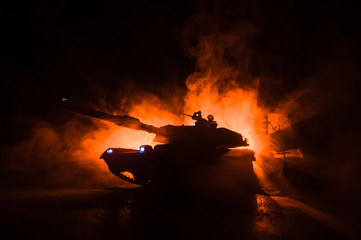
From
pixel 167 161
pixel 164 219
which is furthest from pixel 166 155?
pixel 164 219

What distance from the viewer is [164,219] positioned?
3.44 metres

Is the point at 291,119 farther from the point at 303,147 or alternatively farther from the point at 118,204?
the point at 118,204

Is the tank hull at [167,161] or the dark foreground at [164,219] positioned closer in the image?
the dark foreground at [164,219]

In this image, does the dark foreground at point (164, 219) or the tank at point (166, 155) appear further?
the tank at point (166, 155)

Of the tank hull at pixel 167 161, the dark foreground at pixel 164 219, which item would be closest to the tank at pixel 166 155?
the tank hull at pixel 167 161

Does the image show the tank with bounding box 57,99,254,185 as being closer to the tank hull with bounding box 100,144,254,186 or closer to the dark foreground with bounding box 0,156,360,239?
the tank hull with bounding box 100,144,254,186

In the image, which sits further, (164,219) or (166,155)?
(166,155)

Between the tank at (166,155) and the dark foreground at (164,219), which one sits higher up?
the tank at (166,155)

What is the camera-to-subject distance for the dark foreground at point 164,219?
9.21 ft

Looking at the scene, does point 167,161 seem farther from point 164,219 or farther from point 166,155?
point 164,219

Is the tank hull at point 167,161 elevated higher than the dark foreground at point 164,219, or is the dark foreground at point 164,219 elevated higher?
the tank hull at point 167,161

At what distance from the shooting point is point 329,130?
833cm

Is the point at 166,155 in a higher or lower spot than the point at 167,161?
higher

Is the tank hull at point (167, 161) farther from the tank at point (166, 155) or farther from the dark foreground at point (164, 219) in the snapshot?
the dark foreground at point (164, 219)
